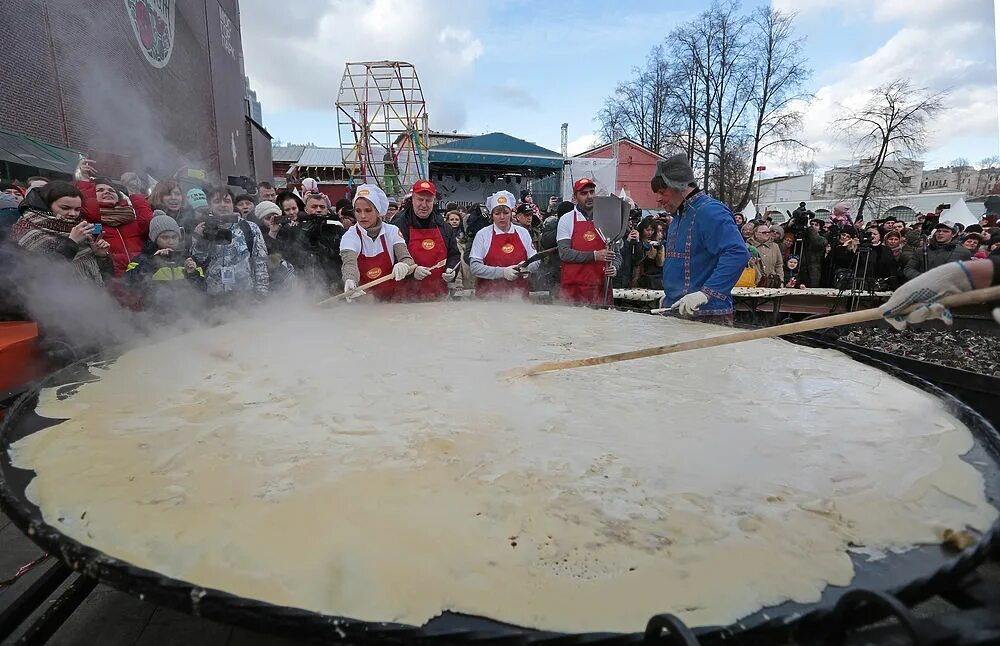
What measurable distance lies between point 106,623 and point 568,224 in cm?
431

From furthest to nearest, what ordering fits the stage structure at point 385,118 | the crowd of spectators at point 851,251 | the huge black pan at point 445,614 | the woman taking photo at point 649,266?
the stage structure at point 385,118 < the woman taking photo at point 649,266 < the crowd of spectators at point 851,251 < the huge black pan at point 445,614

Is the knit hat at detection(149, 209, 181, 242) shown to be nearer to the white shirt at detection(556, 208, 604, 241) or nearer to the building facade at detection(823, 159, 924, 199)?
the white shirt at detection(556, 208, 604, 241)

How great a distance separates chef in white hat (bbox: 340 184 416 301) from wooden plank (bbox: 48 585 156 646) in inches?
97.1

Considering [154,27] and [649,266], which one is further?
[154,27]

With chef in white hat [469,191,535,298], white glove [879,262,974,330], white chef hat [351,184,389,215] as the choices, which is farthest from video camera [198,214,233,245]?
white glove [879,262,974,330]

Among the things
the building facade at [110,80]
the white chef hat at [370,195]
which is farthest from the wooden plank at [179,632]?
the building facade at [110,80]

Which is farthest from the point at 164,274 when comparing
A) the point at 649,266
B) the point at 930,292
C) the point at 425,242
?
the point at 649,266

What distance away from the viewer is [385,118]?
19.5 metres

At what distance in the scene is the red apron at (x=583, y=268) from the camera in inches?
201

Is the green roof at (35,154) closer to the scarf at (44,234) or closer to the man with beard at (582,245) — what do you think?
the scarf at (44,234)

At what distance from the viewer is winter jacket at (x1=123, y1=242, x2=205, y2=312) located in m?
3.86

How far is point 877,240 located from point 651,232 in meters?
3.14

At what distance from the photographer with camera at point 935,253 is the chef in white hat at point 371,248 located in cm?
634

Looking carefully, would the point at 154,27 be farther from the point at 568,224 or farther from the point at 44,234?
the point at 568,224
